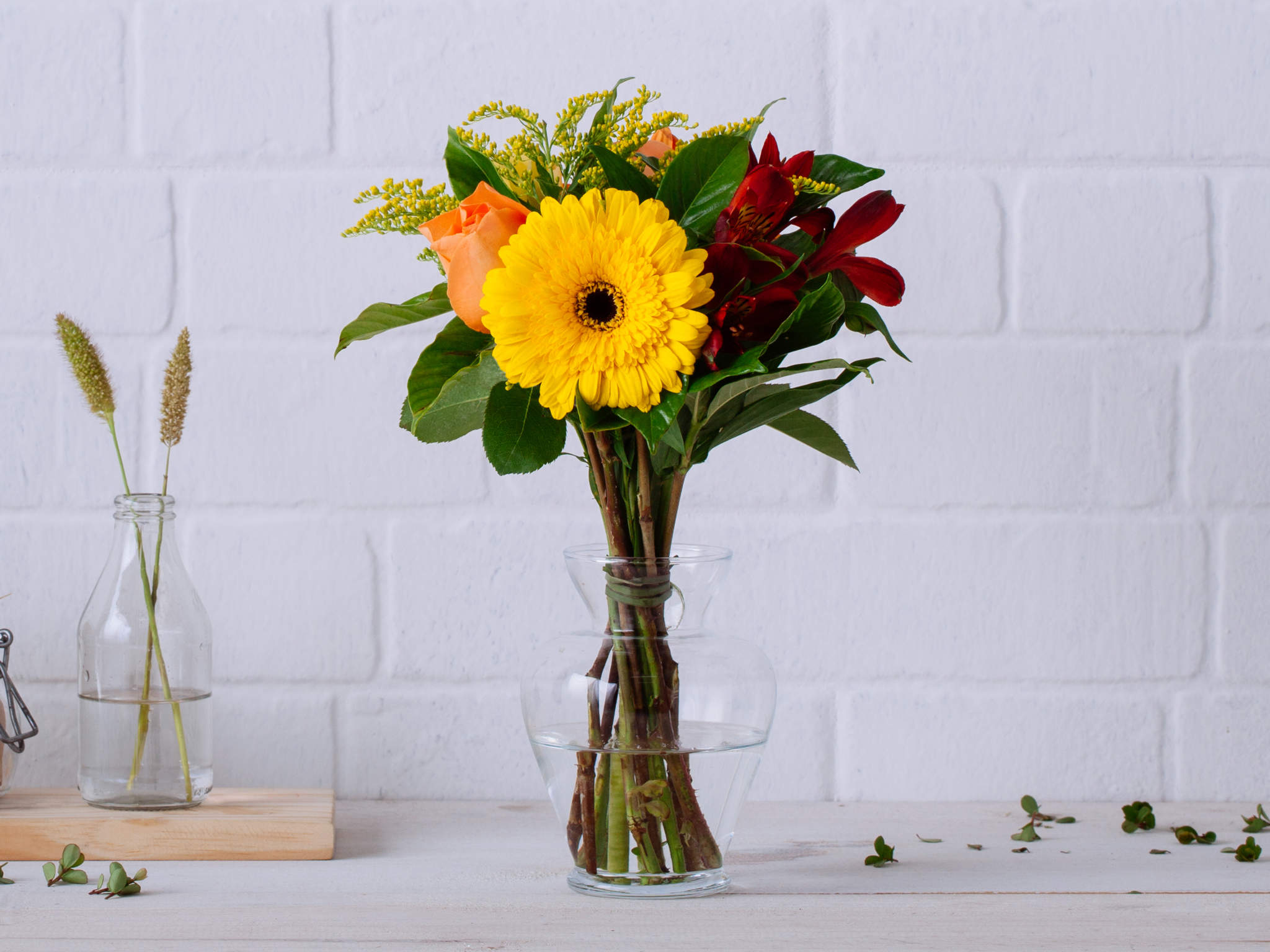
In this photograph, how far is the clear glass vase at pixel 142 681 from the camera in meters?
0.88

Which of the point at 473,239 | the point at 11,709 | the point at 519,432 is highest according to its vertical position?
the point at 473,239

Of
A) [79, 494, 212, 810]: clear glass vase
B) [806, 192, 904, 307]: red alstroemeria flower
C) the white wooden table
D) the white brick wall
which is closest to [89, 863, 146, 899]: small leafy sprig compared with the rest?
the white wooden table

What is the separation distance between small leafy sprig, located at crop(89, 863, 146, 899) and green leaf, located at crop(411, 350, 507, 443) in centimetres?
35

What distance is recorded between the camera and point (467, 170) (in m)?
0.71

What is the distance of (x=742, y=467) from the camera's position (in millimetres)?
1020

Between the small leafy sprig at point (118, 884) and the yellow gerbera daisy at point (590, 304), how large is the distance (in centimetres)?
42

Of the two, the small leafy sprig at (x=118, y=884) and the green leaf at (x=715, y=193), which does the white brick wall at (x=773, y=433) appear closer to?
the small leafy sprig at (x=118, y=884)

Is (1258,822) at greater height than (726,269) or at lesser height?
lesser

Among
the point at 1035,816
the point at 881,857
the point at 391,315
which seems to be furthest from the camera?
the point at 1035,816

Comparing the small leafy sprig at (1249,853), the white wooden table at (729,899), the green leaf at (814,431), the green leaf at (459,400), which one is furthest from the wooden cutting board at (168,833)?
the small leafy sprig at (1249,853)

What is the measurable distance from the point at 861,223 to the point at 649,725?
0.33 meters

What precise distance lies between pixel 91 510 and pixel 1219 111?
3.39 ft

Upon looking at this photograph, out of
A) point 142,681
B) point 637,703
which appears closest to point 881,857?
point 637,703

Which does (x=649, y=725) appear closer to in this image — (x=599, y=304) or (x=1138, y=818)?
(x=599, y=304)
